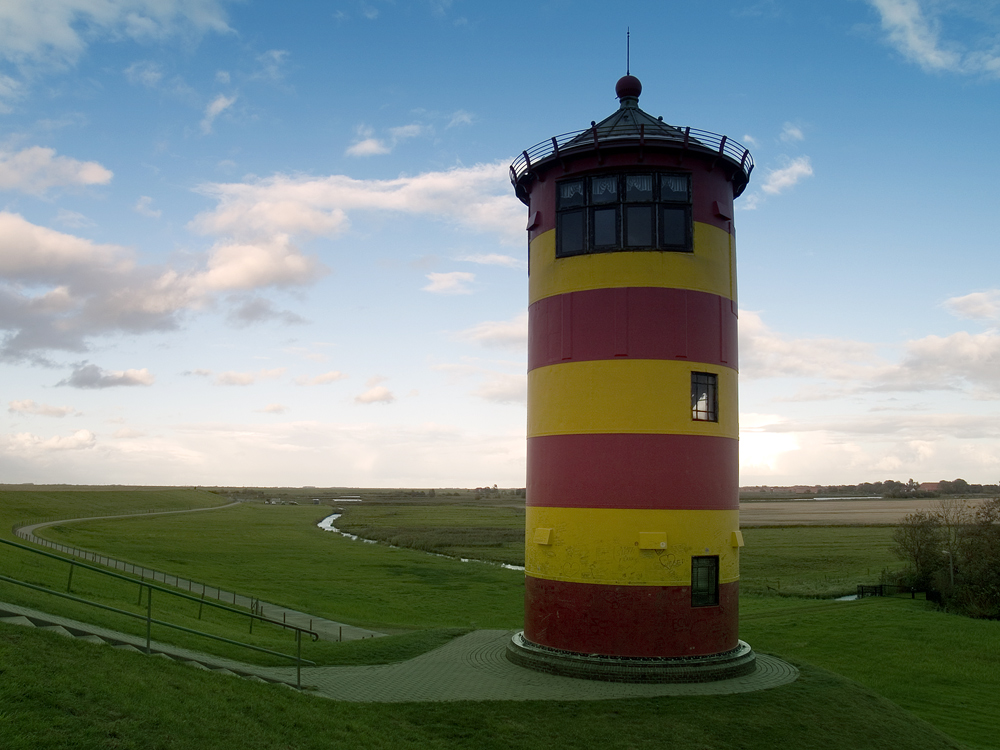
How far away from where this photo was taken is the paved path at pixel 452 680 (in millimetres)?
13859

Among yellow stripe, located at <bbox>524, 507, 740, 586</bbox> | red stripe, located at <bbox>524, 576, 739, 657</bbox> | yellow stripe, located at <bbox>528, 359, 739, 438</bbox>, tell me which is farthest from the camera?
yellow stripe, located at <bbox>528, 359, 739, 438</bbox>

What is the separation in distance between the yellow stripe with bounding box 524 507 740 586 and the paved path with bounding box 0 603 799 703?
2.29 meters

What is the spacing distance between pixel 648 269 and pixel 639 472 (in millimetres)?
4909

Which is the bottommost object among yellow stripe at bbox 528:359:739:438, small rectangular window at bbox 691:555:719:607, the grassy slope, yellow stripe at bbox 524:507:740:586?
the grassy slope

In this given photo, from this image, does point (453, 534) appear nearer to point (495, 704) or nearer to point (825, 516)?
point (495, 704)

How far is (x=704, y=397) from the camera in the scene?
59.8 feet

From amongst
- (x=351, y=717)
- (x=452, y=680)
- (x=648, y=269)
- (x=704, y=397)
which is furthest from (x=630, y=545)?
(x=351, y=717)

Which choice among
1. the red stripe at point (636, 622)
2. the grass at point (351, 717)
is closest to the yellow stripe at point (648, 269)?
the red stripe at point (636, 622)

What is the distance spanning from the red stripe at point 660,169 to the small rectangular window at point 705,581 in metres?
8.38

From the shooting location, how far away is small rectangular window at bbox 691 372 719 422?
1803 cm

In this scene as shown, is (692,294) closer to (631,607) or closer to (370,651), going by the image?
(631,607)

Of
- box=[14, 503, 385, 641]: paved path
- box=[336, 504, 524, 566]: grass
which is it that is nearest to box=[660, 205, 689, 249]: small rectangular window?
box=[14, 503, 385, 641]: paved path

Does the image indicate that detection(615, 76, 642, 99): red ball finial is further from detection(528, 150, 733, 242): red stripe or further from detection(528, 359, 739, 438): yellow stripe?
detection(528, 359, 739, 438): yellow stripe

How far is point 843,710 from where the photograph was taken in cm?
1508
